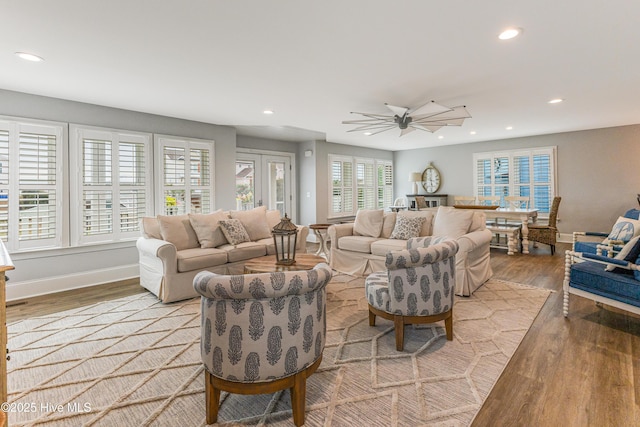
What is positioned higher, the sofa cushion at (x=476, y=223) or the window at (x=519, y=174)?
the window at (x=519, y=174)

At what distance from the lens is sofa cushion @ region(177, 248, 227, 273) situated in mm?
3730

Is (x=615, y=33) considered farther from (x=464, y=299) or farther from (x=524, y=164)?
(x=524, y=164)

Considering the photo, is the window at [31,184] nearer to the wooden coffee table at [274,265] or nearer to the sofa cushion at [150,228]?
the sofa cushion at [150,228]

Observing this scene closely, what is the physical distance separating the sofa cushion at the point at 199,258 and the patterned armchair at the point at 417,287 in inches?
89.6

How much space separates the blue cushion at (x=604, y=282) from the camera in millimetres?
2623

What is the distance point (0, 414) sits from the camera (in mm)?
904

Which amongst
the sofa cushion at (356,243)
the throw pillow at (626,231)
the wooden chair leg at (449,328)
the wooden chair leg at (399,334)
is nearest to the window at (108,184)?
the sofa cushion at (356,243)

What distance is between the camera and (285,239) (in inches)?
123

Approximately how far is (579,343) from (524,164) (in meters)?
6.34

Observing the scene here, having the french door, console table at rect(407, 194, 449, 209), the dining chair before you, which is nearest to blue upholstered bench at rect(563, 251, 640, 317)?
the dining chair

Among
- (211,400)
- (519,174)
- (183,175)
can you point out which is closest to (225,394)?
(211,400)

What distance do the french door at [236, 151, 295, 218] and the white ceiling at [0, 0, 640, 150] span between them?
2409mm

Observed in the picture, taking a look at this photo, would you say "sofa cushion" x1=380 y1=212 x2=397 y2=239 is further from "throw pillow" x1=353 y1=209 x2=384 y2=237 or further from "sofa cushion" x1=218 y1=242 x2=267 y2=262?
"sofa cushion" x1=218 y1=242 x2=267 y2=262

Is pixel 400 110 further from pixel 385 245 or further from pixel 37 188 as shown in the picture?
pixel 37 188
